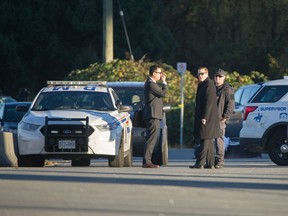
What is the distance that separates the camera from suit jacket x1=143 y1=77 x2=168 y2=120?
21.3m

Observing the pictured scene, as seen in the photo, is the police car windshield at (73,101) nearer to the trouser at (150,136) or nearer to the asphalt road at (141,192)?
the trouser at (150,136)

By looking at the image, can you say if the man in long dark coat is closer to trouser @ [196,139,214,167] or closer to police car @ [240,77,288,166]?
trouser @ [196,139,214,167]

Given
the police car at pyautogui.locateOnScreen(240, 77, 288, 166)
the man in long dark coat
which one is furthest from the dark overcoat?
the police car at pyautogui.locateOnScreen(240, 77, 288, 166)

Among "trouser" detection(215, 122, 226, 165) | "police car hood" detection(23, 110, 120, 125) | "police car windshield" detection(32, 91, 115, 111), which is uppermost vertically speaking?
"police car windshield" detection(32, 91, 115, 111)

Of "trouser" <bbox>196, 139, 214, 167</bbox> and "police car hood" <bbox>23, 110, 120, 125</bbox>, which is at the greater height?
"police car hood" <bbox>23, 110, 120, 125</bbox>

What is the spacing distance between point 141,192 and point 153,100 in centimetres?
639

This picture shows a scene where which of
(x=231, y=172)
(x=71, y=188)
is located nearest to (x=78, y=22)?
(x=231, y=172)

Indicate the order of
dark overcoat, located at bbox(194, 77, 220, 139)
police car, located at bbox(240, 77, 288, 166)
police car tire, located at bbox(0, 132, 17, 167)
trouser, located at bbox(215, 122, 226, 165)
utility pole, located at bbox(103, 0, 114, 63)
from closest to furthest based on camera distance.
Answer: dark overcoat, located at bbox(194, 77, 220, 139), trouser, located at bbox(215, 122, 226, 165), police car tire, located at bbox(0, 132, 17, 167), police car, located at bbox(240, 77, 288, 166), utility pole, located at bbox(103, 0, 114, 63)

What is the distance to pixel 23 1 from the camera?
53125mm

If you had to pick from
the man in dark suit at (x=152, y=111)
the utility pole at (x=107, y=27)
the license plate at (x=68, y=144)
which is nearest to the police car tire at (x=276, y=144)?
the man in dark suit at (x=152, y=111)

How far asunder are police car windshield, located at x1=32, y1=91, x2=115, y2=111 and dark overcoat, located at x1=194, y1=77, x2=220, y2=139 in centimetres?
192

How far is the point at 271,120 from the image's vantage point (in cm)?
2358

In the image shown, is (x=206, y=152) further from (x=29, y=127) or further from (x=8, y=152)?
(x=8, y=152)

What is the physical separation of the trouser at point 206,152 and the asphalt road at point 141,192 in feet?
3.61
